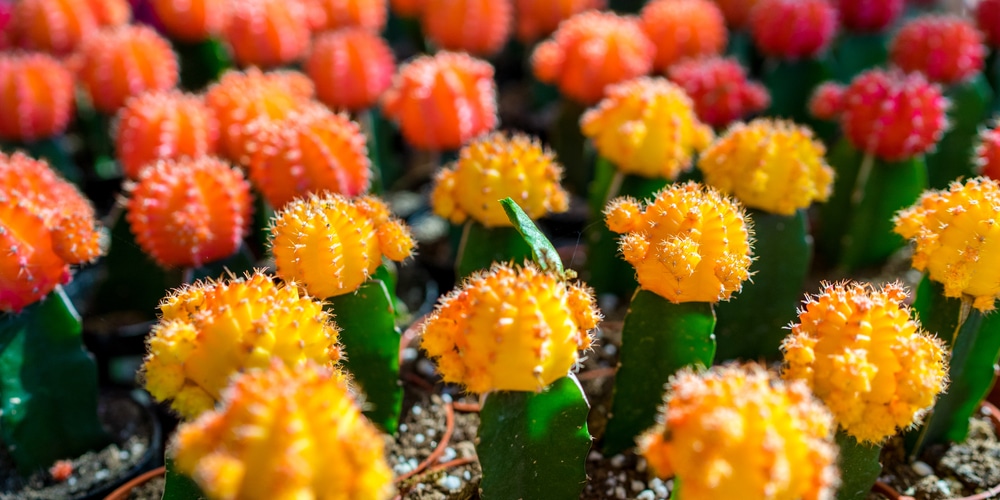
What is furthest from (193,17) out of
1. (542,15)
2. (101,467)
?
(101,467)

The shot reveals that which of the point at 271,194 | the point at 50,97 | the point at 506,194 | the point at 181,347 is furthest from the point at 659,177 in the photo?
the point at 50,97

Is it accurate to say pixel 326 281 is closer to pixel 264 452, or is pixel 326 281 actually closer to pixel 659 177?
pixel 264 452

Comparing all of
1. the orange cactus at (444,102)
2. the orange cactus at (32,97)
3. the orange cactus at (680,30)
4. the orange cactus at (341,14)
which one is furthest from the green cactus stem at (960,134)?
the orange cactus at (32,97)

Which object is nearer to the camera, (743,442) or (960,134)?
(743,442)

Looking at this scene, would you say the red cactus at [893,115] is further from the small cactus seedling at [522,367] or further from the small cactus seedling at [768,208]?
the small cactus seedling at [522,367]

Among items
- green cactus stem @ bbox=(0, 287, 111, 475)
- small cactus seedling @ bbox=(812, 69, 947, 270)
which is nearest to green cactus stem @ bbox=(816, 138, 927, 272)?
small cactus seedling @ bbox=(812, 69, 947, 270)

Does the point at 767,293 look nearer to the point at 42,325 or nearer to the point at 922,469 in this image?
the point at 922,469
